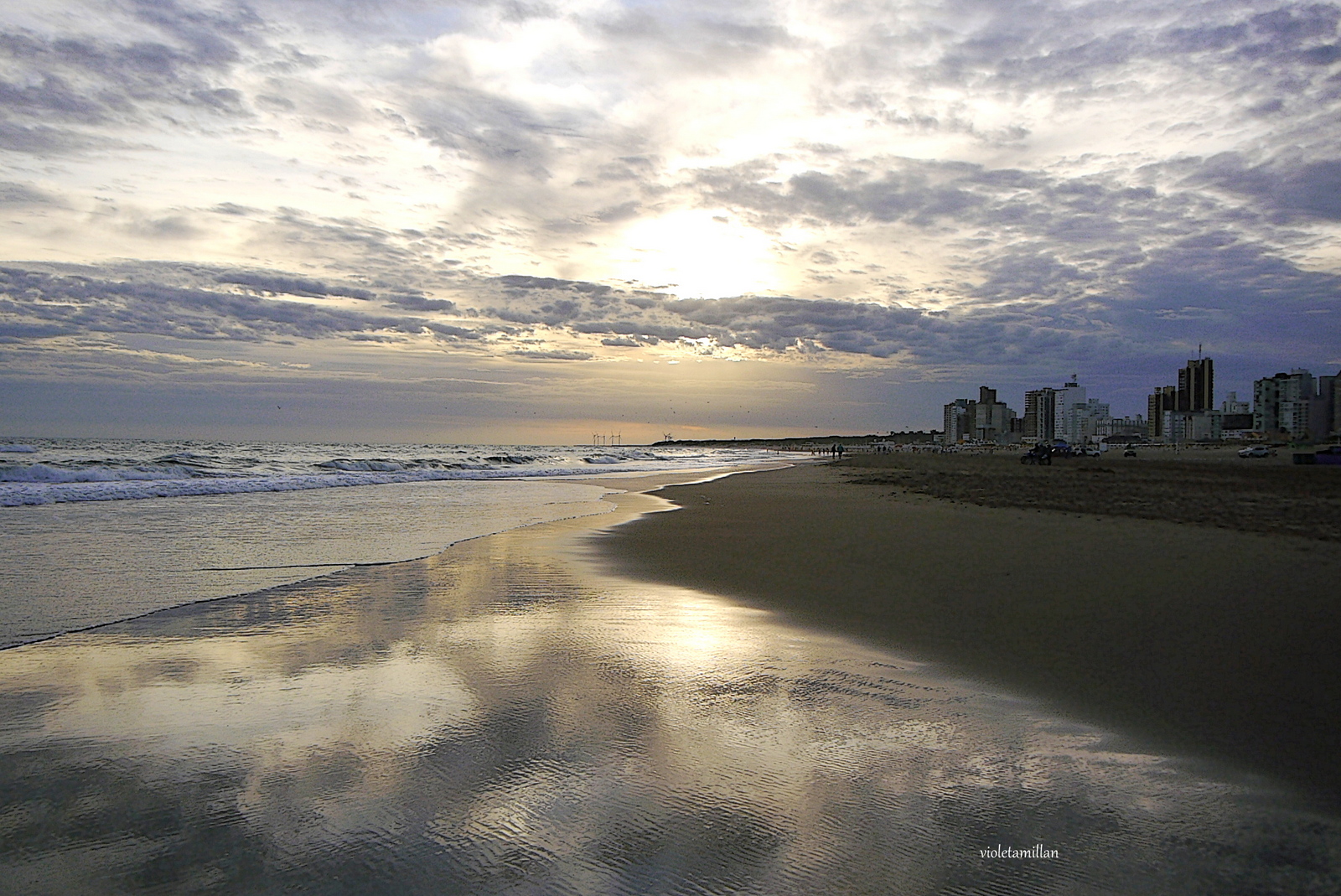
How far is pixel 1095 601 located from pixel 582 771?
5.50 m

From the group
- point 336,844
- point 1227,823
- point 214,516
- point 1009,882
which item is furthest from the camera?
point 214,516

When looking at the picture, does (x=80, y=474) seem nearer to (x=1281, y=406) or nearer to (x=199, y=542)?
(x=199, y=542)

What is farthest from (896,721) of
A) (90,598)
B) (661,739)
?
(90,598)

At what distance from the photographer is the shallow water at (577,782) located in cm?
261

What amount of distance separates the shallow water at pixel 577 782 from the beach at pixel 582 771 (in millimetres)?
15

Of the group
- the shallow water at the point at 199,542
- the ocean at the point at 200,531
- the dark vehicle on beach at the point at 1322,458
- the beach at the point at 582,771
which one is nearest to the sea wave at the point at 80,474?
the ocean at the point at 200,531

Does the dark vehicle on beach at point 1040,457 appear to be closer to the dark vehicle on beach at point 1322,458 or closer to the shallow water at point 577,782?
the dark vehicle on beach at point 1322,458

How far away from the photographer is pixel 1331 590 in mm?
6645

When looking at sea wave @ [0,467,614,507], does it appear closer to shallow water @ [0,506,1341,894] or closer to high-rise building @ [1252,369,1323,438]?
shallow water @ [0,506,1341,894]

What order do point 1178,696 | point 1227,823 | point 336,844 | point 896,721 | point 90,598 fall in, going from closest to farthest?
point 336,844 < point 1227,823 < point 896,721 < point 1178,696 < point 90,598

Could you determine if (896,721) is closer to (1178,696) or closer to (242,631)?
(1178,696)

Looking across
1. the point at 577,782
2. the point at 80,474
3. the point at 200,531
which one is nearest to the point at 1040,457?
the point at 200,531

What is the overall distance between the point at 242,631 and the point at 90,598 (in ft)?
8.22

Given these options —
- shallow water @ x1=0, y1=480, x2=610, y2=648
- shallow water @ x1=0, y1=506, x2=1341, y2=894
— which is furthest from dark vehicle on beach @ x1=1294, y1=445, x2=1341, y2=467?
shallow water @ x1=0, y1=506, x2=1341, y2=894
